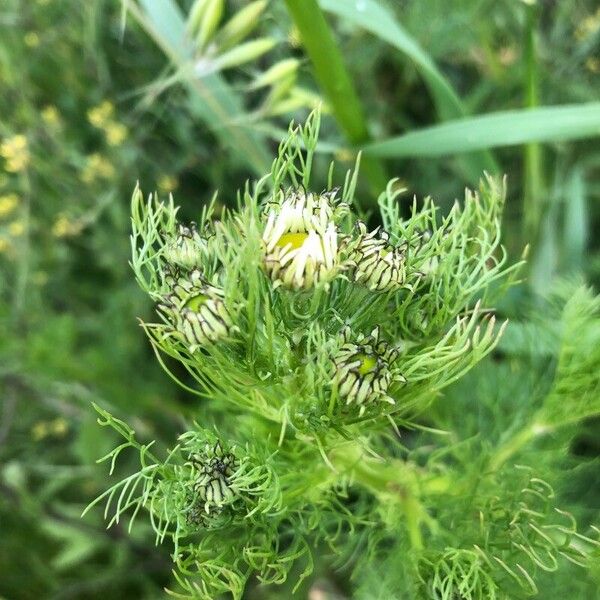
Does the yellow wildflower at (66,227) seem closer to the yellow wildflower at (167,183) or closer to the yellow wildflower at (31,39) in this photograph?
the yellow wildflower at (167,183)

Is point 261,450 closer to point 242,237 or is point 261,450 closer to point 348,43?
point 242,237

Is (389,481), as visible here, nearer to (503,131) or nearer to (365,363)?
(365,363)

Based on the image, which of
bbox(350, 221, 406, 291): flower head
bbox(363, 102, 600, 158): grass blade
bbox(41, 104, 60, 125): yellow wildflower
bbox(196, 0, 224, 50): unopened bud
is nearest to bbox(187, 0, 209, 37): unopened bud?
bbox(196, 0, 224, 50): unopened bud

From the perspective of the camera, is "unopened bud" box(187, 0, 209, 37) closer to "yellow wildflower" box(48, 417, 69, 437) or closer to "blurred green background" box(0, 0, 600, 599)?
"blurred green background" box(0, 0, 600, 599)

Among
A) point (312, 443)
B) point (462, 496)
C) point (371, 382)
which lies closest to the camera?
point (371, 382)

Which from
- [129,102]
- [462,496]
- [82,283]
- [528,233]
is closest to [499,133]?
[528,233]
